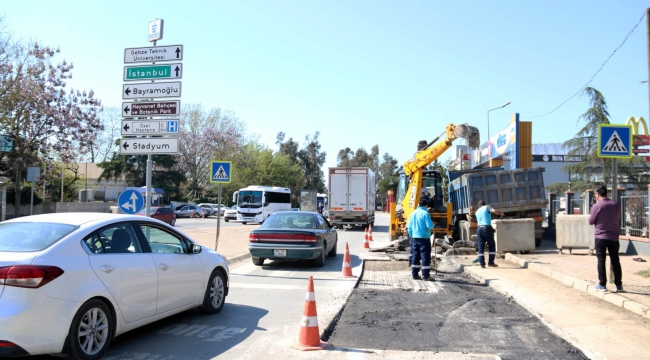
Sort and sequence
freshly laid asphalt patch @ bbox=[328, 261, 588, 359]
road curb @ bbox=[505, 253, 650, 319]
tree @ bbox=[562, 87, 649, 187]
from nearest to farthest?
freshly laid asphalt patch @ bbox=[328, 261, 588, 359] < road curb @ bbox=[505, 253, 650, 319] < tree @ bbox=[562, 87, 649, 187]

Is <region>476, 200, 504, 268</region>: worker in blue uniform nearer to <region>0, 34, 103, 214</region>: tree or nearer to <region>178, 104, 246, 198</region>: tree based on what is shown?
<region>0, 34, 103, 214</region>: tree

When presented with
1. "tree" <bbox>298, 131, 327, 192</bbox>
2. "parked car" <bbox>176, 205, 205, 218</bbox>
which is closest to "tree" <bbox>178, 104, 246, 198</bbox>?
"parked car" <bbox>176, 205, 205, 218</bbox>

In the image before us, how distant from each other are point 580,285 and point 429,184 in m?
11.4

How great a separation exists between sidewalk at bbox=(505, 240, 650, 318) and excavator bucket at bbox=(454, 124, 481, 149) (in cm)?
331

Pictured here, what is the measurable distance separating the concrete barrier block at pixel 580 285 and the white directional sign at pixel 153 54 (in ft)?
31.8

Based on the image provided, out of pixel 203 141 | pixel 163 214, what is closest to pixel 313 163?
pixel 203 141

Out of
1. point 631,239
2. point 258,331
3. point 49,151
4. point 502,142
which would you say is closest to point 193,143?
point 49,151

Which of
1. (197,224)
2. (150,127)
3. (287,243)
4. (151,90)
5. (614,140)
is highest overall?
(151,90)

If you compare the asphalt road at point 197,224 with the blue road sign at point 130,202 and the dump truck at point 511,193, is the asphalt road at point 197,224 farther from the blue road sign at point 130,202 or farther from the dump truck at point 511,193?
the blue road sign at point 130,202

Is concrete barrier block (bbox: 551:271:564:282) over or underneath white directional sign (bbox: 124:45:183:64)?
underneath

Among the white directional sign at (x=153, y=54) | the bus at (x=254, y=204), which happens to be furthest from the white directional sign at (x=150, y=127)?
the bus at (x=254, y=204)

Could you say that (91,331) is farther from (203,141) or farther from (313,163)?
(313,163)

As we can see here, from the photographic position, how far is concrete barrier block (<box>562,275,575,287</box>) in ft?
32.2

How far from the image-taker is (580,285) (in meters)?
9.41
